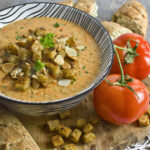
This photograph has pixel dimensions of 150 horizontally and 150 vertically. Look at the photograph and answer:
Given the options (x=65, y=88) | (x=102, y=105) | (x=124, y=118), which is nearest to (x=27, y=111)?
(x=65, y=88)

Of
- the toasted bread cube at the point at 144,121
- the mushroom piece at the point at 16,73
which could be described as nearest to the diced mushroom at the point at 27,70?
the mushroom piece at the point at 16,73

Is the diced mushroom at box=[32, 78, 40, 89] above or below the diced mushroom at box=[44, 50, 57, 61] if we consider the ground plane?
below

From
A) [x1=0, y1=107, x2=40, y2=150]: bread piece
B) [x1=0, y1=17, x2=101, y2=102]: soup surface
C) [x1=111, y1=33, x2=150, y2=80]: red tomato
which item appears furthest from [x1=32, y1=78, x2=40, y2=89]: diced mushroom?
[x1=111, y1=33, x2=150, y2=80]: red tomato

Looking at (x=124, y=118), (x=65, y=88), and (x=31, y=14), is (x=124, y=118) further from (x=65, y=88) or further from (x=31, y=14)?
(x=31, y=14)

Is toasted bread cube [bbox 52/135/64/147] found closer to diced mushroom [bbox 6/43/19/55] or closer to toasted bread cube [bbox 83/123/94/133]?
toasted bread cube [bbox 83/123/94/133]

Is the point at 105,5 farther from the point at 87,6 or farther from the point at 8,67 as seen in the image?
the point at 8,67

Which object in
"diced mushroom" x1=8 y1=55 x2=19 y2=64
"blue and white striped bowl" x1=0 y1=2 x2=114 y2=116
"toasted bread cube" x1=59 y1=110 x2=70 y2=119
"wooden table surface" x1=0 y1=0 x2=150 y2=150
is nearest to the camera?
"blue and white striped bowl" x1=0 y1=2 x2=114 y2=116

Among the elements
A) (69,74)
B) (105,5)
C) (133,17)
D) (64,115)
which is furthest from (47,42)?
(105,5)
